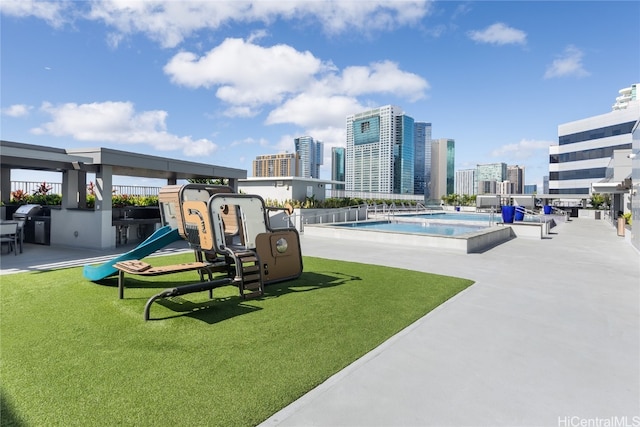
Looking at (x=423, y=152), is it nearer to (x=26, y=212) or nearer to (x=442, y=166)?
(x=442, y=166)

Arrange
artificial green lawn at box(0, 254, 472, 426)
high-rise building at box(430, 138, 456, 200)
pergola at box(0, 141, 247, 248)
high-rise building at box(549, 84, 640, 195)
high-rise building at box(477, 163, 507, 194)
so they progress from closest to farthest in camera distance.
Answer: artificial green lawn at box(0, 254, 472, 426) < pergola at box(0, 141, 247, 248) < high-rise building at box(549, 84, 640, 195) < high-rise building at box(430, 138, 456, 200) < high-rise building at box(477, 163, 507, 194)

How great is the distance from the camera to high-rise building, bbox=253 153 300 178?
69206 mm

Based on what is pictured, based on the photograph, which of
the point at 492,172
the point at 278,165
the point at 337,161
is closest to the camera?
the point at 278,165

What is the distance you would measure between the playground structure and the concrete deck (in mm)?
3138

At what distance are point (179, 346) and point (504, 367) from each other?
3.62 m

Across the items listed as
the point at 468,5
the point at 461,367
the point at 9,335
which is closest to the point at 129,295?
the point at 9,335

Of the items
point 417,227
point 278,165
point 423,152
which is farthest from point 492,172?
point 417,227

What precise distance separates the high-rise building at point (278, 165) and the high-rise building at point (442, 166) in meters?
52.6

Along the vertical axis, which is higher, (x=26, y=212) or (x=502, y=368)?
(x=26, y=212)

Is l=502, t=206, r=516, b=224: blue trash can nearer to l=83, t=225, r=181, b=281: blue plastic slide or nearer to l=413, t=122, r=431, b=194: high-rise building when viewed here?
l=83, t=225, r=181, b=281: blue plastic slide

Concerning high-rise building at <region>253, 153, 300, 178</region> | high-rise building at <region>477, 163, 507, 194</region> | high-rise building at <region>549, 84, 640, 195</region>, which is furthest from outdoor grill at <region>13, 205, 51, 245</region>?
high-rise building at <region>477, 163, 507, 194</region>

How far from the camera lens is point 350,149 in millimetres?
92000

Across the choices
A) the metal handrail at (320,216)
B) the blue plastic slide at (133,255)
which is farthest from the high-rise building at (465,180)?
the blue plastic slide at (133,255)

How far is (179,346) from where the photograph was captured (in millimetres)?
3809
